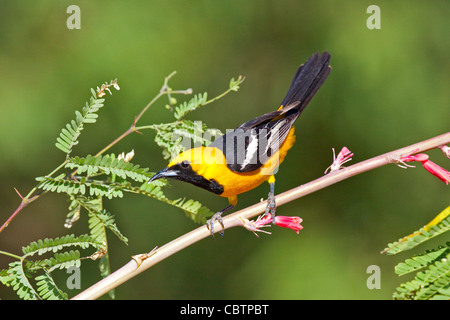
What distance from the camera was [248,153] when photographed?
2320 millimetres

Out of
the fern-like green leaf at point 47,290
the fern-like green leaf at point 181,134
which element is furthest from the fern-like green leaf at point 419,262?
the fern-like green leaf at point 47,290

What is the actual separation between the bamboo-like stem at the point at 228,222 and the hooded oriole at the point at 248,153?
32 cm

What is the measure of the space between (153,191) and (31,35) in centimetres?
336

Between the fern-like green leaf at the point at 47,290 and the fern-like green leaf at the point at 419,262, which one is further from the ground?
the fern-like green leaf at the point at 419,262

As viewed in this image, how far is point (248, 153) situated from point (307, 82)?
0.54 meters

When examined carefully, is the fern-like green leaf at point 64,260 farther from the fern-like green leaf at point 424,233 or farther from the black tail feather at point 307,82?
the black tail feather at point 307,82

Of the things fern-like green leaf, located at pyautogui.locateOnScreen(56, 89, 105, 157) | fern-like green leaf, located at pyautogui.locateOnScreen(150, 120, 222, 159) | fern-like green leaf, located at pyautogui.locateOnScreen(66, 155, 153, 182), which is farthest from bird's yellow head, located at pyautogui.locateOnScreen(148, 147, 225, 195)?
fern-like green leaf, located at pyautogui.locateOnScreen(56, 89, 105, 157)

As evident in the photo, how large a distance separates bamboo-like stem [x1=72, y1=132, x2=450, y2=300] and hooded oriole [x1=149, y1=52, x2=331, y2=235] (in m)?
0.32

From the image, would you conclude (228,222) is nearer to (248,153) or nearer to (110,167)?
(110,167)

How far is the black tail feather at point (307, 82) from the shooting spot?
8.33 ft

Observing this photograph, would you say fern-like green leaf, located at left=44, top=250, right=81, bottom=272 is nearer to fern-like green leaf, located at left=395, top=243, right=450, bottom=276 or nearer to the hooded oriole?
the hooded oriole

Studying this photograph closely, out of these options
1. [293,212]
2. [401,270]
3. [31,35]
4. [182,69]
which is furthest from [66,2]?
[401,270]

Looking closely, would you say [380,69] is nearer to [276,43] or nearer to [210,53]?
[276,43]

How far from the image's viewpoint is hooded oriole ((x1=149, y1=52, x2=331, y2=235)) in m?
2.14
